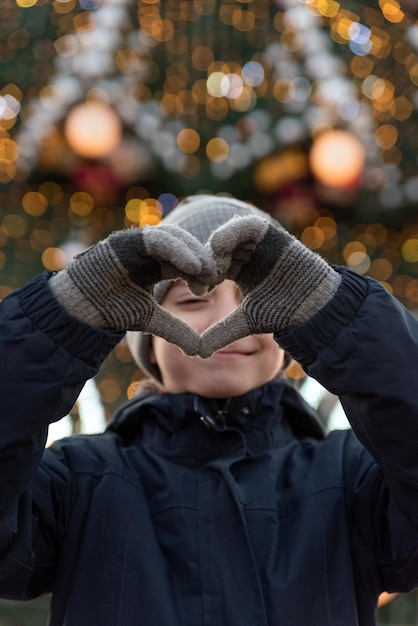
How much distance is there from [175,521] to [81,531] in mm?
120

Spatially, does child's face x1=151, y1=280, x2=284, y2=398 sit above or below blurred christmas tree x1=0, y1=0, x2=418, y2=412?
below

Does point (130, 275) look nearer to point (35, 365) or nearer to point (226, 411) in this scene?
point (35, 365)

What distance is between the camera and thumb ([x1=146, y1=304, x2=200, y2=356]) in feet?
2.99

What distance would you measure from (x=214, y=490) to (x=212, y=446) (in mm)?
67

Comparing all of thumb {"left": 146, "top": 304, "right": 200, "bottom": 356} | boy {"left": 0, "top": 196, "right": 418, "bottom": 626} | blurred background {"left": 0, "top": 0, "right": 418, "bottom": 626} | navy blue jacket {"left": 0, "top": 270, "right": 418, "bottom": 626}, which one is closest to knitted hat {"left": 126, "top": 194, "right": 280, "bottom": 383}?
boy {"left": 0, "top": 196, "right": 418, "bottom": 626}

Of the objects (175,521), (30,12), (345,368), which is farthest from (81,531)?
(30,12)

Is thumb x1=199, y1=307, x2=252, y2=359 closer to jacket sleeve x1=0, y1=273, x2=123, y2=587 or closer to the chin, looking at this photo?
jacket sleeve x1=0, y1=273, x2=123, y2=587

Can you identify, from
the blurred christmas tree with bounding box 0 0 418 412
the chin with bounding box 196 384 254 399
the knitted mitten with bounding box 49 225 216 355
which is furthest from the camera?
the blurred christmas tree with bounding box 0 0 418 412

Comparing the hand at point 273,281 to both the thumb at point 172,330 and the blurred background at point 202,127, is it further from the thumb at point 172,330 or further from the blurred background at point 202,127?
the blurred background at point 202,127

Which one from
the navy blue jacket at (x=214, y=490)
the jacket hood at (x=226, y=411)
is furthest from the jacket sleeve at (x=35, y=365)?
the jacket hood at (x=226, y=411)

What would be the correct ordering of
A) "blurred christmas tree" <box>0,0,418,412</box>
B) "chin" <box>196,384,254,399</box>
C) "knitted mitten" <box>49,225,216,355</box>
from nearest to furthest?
"knitted mitten" <box>49,225,216,355</box> < "chin" <box>196,384,254,399</box> < "blurred christmas tree" <box>0,0,418,412</box>

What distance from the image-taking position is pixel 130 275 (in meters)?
0.88

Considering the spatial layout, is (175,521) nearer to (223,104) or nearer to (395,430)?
(395,430)

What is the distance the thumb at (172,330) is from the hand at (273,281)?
0.02 metres
